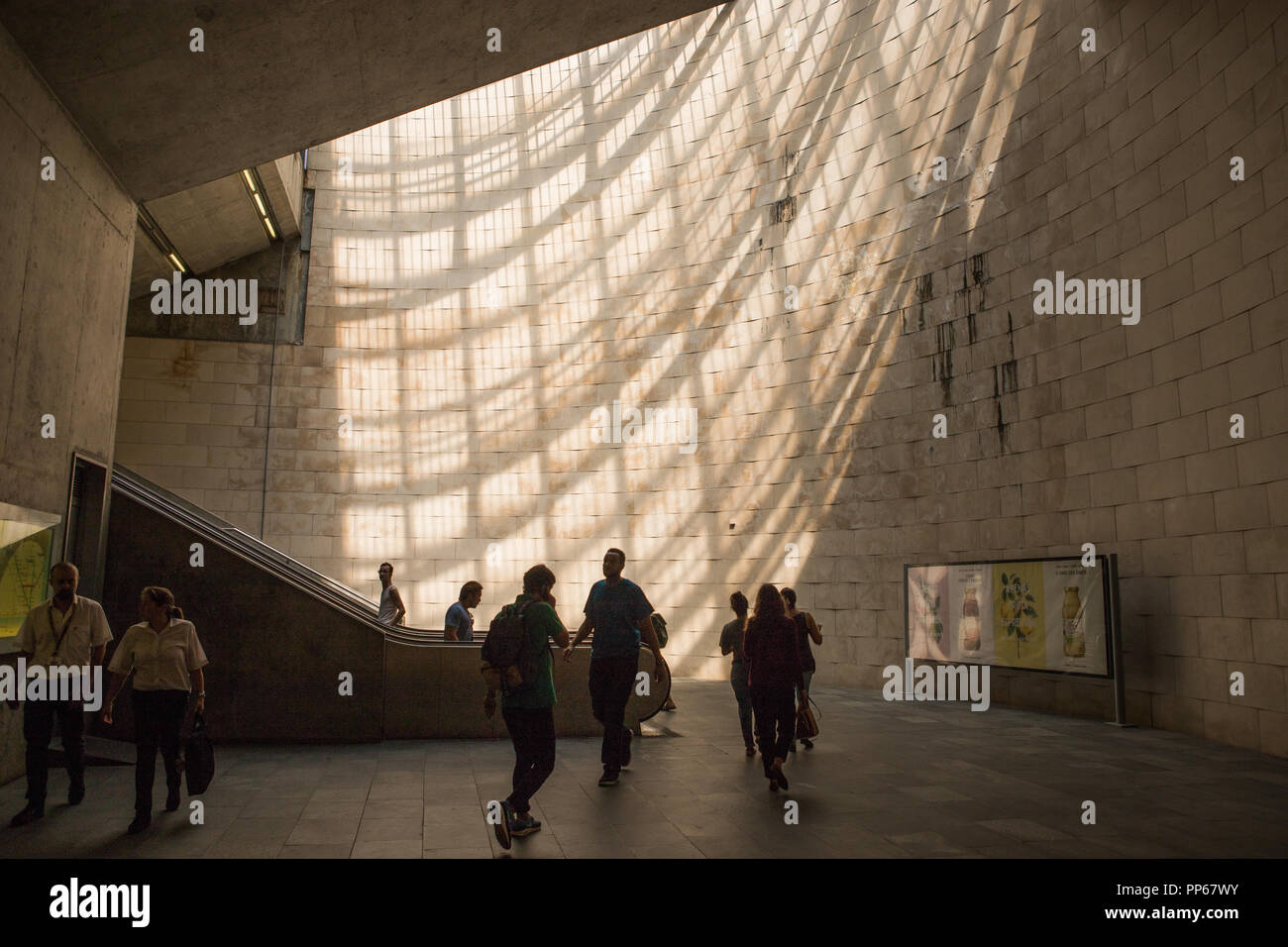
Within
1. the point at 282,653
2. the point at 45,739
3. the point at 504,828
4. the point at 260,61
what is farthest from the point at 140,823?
the point at 260,61

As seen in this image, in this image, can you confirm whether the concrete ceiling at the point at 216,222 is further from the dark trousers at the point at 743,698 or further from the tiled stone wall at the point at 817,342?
the dark trousers at the point at 743,698

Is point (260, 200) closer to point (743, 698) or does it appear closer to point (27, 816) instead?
point (27, 816)

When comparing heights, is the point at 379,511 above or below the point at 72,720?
above

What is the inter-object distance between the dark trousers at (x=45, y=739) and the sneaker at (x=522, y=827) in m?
3.28

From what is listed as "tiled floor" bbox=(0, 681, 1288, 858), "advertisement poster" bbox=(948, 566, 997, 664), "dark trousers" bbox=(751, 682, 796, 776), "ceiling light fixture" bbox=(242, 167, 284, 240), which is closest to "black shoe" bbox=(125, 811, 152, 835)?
"tiled floor" bbox=(0, 681, 1288, 858)

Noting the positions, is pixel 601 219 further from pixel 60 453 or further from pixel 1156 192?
pixel 60 453

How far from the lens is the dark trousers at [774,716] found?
6.76 metres

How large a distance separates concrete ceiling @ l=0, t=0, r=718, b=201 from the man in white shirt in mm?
4202

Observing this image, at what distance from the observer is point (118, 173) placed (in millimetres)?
8734

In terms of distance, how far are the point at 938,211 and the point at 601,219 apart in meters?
7.19

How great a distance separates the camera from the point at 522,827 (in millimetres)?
5473

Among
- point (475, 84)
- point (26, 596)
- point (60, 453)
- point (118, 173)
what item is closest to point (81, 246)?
point (118, 173)

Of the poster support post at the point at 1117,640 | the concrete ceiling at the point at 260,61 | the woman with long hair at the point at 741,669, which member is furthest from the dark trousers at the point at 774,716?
the concrete ceiling at the point at 260,61

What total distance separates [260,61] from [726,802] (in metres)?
7.59
